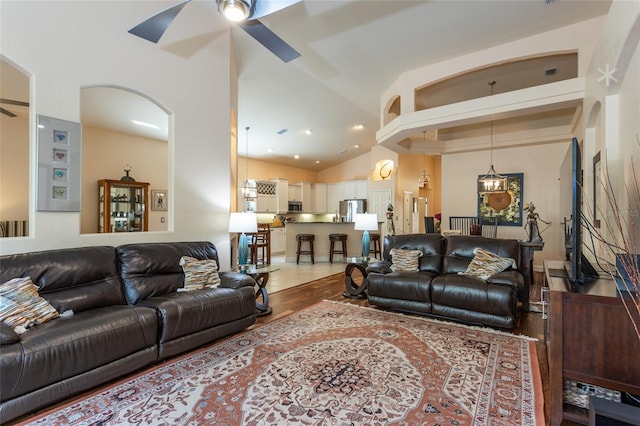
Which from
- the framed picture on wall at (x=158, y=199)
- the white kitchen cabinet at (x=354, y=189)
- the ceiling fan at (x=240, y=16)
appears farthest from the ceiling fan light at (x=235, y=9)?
the white kitchen cabinet at (x=354, y=189)

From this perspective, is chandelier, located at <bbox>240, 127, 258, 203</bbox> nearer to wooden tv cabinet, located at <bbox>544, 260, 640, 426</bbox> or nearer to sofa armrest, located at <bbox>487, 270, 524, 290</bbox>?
sofa armrest, located at <bbox>487, 270, 524, 290</bbox>

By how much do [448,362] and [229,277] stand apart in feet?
7.31

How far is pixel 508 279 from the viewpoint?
3.30 metres

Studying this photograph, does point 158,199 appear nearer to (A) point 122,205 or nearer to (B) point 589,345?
(A) point 122,205

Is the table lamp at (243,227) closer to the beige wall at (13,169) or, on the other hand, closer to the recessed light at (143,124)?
the recessed light at (143,124)

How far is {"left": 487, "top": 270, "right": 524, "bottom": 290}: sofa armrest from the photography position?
3236mm

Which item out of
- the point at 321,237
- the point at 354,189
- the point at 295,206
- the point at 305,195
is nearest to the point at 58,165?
the point at 321,237

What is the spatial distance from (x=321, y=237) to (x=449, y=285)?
187 inches

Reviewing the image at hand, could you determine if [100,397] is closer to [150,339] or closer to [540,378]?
[150,339]

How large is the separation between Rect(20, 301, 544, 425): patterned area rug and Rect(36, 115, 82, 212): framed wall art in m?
1.68

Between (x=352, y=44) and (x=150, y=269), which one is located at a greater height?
(x=352, y=44)

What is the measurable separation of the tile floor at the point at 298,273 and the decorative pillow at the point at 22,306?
9.41 feet

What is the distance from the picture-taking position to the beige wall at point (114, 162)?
565 centimetres

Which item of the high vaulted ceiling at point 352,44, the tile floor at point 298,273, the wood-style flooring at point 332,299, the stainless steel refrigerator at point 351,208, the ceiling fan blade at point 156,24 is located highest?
the high vaulted ceiling at point 352,44
